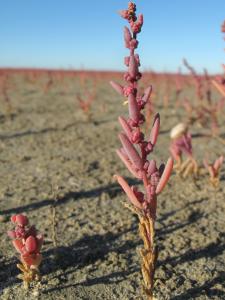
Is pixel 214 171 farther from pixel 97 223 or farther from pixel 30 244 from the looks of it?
pixel 30 244

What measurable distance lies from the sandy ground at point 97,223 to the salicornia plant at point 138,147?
51 cm

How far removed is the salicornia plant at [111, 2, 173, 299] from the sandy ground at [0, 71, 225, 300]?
51cm

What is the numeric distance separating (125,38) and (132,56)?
8 centimetres

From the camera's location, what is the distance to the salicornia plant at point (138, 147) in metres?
1.71

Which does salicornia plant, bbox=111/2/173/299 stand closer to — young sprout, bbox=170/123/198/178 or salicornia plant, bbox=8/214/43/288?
salicornia plant, bbox=8/214/43/288

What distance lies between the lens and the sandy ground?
7.38ft

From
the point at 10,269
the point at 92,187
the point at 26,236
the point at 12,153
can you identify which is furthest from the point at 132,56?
the point at 12,153

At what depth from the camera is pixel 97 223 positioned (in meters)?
2.97

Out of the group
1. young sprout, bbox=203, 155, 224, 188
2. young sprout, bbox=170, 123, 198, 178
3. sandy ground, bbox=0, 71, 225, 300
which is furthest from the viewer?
young sprout, bbox=170, 123, 198, 178

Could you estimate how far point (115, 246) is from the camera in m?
2.66

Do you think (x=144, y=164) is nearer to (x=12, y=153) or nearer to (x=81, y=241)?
(x=81, y=241)

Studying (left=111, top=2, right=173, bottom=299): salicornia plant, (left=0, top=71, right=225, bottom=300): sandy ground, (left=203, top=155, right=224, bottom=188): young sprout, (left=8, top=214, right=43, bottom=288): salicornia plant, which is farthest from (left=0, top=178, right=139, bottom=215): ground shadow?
(left=111, top=2, right=173, bottom=299): salicornia plant

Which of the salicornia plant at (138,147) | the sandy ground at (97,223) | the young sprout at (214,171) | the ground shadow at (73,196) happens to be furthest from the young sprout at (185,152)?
the salicornia plant at (138,147)

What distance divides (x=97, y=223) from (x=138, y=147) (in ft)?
4.19
